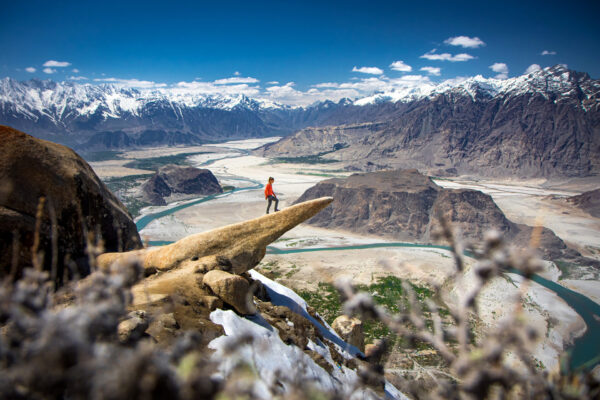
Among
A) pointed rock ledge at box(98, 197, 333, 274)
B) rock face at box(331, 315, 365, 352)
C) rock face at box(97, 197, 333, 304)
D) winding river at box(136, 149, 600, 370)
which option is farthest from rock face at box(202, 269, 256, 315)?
winding river at box(136, 149, 600, 370)

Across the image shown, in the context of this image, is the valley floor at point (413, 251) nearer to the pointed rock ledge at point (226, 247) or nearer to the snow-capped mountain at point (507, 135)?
the pointed rock ledge at point (226, 247)

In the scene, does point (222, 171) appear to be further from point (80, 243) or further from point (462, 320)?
point (462, 320)

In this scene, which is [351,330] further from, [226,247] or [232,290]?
[232,290]

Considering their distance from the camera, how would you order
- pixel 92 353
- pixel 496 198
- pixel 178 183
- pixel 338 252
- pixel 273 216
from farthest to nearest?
pixel 178 183 < pixel 496 198 < pixel 338 252 < pixel 273 216 < pixel 92 353

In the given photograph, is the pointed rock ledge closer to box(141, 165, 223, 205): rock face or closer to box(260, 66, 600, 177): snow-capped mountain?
box(141, 165, 223, 205): rock face

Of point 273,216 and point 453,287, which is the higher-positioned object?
point 273,216

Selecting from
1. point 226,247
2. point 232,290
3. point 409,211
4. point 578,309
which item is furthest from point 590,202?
point 232,290

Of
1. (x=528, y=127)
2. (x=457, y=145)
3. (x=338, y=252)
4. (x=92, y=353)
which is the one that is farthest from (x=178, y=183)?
(x=528, y=127)
